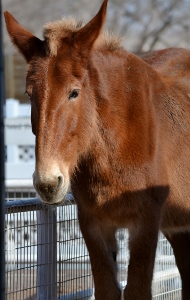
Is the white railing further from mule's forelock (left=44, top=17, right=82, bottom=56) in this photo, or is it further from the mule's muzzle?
the mule's muzzle

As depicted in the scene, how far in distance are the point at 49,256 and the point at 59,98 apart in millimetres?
1821

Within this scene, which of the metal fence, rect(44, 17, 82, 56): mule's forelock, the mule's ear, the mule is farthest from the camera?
the metal fence

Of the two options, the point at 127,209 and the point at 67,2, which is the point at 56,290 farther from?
the point at 67,2

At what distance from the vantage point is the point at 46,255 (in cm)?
591

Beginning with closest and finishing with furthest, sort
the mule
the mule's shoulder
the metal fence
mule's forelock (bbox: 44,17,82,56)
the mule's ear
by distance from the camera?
the mule, mule's forelock (bbox: 44,17,82,56), the mule's ear, the metal fence, the mule's shoulder

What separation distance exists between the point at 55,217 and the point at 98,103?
1.46 m

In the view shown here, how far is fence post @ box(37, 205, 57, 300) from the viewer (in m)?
5.88

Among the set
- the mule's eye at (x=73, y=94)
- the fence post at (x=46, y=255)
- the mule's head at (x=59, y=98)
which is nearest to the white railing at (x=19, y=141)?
the fence post at (x=46, y=255)

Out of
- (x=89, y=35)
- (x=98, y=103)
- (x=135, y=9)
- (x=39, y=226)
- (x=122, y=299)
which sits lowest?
(x=122, y=299)

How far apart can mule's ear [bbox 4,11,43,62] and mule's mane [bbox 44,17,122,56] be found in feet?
0.32

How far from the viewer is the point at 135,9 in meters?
29.3

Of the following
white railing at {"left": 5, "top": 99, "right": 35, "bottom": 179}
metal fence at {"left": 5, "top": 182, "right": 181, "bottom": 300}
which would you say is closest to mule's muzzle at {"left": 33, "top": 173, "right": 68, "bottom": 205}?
metal fence at {"left": 5, "top": 182, "right": 181, "bottom": 300}

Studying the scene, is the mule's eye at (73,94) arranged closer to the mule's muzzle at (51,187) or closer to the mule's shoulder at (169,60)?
the mule's muzzle at (51,187)

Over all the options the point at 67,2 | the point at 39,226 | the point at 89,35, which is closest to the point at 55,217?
the point at 39,226
